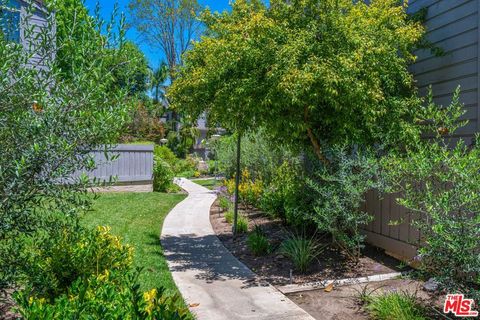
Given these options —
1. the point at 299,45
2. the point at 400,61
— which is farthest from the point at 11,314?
the point at 400,61

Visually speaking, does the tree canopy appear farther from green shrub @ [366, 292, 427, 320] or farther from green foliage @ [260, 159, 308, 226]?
green shrub @ [366, 292, 427, 320]

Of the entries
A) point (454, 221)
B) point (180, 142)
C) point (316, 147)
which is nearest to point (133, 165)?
point (316, 147)

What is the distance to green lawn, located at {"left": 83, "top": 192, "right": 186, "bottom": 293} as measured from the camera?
17.9 ft

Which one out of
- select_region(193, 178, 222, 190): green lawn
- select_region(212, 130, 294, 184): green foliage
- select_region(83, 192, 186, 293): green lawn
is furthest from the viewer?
select_region(193, 178, 222, 190): green lawn

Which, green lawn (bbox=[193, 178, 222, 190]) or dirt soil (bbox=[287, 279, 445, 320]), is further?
green lawn (bbox=[193, 178, 222, 190])

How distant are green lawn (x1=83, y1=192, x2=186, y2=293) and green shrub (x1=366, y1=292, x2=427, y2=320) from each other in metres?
2.30

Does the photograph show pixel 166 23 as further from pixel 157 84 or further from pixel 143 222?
pixel 143 222

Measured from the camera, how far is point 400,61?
6.04 meters

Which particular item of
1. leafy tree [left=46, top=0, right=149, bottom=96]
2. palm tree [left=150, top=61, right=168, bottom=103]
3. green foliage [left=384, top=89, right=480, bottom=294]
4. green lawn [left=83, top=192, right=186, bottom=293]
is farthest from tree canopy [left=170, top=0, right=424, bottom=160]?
palm tree [left=150, top=61, right=168, bottom=103]

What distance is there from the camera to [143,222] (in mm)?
8898

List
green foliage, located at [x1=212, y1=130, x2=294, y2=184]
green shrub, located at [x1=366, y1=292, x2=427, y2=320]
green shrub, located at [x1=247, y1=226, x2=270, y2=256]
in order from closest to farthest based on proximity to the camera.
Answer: green shrub, located at [x1=366, y1=292, x2=427, y2=320]
green shrub, located at [x1=247, y1=226, x2=270, y2=256]
green foliage, located at [x1=212, y1=130, x2=294, y2=184]

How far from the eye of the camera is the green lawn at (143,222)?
5.45 metres

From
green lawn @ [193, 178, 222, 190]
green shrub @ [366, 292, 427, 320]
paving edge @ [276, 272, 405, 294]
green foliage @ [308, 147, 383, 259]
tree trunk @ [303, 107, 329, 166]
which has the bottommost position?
paving edge @ [276, 272, 405, 294]

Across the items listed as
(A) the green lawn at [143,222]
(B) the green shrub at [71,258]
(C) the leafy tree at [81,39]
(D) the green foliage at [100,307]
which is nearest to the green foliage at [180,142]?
(A) the green lawn at [143,222]
